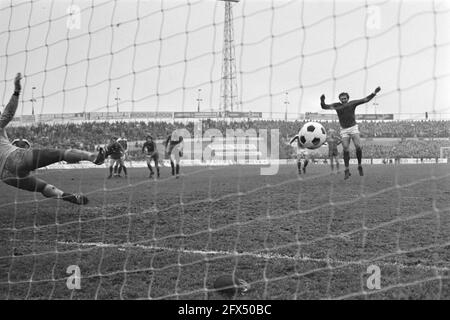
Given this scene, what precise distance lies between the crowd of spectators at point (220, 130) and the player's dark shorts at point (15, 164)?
3207 mm

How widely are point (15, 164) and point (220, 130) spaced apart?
15271 mm

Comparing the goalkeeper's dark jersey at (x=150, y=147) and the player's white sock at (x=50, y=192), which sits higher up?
the goalkeeper's dark jersey at (x=150, y=147)

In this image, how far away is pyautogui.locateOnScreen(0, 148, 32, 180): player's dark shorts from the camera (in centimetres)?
585

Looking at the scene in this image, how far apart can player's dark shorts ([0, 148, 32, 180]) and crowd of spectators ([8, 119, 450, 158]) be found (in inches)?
126

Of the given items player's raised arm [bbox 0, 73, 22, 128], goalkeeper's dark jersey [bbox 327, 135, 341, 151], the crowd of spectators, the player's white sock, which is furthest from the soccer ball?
player's raised arm [bbox 0, 73, 22, 128]

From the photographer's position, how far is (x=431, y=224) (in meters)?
6.11

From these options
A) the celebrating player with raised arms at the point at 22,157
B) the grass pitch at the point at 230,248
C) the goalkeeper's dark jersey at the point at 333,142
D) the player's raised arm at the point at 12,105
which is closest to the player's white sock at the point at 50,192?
the grass pitch at the point at 230,248

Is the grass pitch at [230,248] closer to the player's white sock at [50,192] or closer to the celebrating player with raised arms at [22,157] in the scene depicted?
the player's white sock at [50,192]

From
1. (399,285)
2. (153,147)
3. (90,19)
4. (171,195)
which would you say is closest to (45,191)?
(90,19)

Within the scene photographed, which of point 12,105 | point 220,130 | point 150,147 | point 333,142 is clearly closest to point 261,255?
point 12,105

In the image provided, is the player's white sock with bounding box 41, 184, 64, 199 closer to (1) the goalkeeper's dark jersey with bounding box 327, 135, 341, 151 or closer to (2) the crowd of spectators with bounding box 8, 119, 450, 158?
(2) the crowd of spectators with bounding box 8, 119, 450, 158

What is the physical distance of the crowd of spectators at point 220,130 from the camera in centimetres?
1662

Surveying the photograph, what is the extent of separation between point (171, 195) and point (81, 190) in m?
3.03
